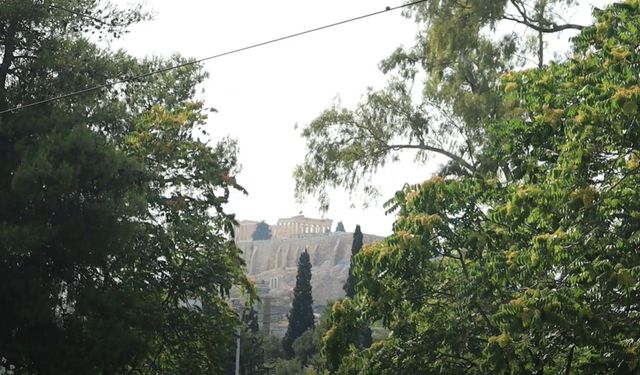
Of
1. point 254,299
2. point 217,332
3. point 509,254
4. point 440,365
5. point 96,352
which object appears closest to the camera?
point 509,254

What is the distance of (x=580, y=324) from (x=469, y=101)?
9.87m

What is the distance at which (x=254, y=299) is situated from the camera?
60.4 feet

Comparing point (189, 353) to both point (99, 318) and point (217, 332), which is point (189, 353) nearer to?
point (217, 332)

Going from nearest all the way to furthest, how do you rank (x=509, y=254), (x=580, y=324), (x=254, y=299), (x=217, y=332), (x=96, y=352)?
(x=580, y=324), (x=509, y=254), (x=96, y=352), (x=217, y=332), (x=254, y=299)

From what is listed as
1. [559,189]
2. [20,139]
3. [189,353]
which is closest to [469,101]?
[189,353]

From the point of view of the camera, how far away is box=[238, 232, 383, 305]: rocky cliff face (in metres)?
129

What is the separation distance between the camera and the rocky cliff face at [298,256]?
129 meters

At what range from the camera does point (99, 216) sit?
14.5 m

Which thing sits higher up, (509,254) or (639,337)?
(509,254)

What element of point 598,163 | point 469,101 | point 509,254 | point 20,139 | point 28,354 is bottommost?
point 28,354

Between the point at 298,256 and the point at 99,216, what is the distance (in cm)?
12790

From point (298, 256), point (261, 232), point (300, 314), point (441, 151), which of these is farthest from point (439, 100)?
point (261, 232)

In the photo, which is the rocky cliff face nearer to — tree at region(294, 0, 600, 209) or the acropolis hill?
the acropolis hill

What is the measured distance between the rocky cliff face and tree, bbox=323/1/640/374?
11023 centimetres
